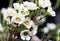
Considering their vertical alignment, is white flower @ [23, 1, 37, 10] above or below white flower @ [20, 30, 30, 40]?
above

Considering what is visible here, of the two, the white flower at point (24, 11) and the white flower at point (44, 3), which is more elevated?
the white flower at point (44, 3)

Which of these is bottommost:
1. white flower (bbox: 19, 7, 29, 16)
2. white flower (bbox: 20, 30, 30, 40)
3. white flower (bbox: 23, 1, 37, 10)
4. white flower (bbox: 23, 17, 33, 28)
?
white flower (bbox: 20, 30, 30, 40)

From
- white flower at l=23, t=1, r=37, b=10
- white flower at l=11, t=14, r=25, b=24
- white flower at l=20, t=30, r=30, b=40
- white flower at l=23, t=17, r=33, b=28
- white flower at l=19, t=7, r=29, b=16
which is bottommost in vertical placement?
white flower at l=20, t=30, r=30, b=40

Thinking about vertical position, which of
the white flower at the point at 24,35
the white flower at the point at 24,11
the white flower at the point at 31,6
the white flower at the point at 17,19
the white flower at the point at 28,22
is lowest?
the white flower at the point at 24,35

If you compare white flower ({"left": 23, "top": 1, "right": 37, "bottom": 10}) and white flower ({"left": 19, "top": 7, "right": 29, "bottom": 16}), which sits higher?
white flower ({"left": 23, "top": 1, "right": 37, "bottom": 10})

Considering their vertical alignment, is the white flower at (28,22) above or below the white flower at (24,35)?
above

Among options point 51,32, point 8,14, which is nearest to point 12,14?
point 8,14

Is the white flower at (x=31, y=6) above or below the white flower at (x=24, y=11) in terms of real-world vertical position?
above

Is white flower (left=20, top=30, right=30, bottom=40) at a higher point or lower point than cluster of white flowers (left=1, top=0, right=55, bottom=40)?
lower

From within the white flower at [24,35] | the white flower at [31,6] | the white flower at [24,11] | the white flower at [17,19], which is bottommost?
the white flower at [24,35]

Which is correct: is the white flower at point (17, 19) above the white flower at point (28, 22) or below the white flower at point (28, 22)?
above

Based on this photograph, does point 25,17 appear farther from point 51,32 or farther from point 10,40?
point 51,32
